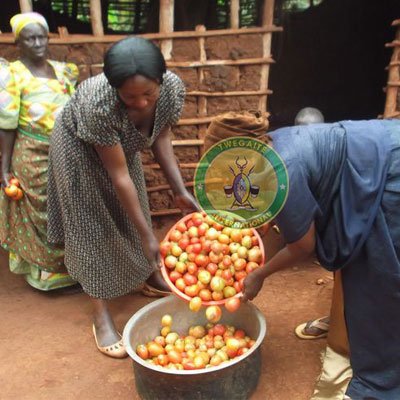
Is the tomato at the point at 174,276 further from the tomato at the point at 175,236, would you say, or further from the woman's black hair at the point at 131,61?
the woman's black hair at the point at 131,61

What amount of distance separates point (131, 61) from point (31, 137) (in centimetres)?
151

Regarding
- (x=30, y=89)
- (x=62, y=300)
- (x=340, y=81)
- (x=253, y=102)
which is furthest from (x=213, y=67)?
(x=340, y=81)

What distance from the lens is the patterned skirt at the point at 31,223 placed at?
3.02 m

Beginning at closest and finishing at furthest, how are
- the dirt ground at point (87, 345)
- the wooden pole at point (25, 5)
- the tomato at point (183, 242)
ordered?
1. the tomato at point (183, 242)
2. the dirt ground at point (87, 345)
3. the wooden pole at point (25, 5)

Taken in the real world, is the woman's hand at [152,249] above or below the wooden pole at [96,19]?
below

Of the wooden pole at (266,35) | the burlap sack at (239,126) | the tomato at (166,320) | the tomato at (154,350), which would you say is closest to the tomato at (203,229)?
the tomato at (166,320)

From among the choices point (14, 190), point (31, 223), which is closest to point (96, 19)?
point (14, 190)

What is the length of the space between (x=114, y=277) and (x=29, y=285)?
1.14m

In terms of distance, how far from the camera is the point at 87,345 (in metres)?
2.81

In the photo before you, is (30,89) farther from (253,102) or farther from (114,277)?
(253,102)

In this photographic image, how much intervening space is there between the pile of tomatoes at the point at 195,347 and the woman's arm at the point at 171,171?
0.62m

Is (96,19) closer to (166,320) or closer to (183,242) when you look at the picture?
(183,242)

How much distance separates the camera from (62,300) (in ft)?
10.9

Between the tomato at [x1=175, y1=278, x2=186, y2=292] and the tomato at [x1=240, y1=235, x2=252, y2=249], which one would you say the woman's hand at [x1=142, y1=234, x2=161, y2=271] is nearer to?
the tomato at [x1=175, y1=278, x2=186, y2=292]
